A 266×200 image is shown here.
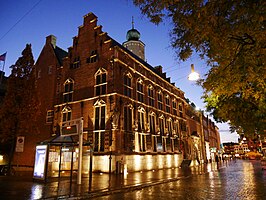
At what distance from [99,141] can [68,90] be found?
8.68 meters

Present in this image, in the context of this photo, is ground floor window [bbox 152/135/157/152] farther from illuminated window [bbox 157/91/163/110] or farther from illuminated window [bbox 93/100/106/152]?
illuminated window [bbox 93/100/106/152]

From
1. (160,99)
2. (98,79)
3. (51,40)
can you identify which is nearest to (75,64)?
(98,79)

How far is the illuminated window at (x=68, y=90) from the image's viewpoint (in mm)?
25994

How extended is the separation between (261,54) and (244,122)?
9.52 metres

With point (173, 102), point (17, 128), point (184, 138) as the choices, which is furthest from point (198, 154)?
point (17, 128)

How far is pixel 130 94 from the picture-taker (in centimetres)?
2486

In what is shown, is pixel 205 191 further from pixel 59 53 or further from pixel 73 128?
pixel 59 53

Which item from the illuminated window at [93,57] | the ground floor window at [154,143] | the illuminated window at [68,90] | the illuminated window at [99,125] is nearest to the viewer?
the illuminated window at [99,125]

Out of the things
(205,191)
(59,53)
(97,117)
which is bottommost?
(205,191)

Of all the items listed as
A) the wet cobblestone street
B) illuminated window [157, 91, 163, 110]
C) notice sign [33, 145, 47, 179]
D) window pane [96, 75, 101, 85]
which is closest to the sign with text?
notice sign [33, 145, 47, 179]

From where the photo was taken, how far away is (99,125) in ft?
72.5

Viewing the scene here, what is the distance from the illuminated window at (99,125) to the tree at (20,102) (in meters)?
6.04

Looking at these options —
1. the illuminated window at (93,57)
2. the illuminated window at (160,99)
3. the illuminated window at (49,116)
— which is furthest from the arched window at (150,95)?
the illuminated window at (49,116)

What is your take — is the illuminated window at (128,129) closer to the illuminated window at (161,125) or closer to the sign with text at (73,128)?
the illuminated window at (161,125)
